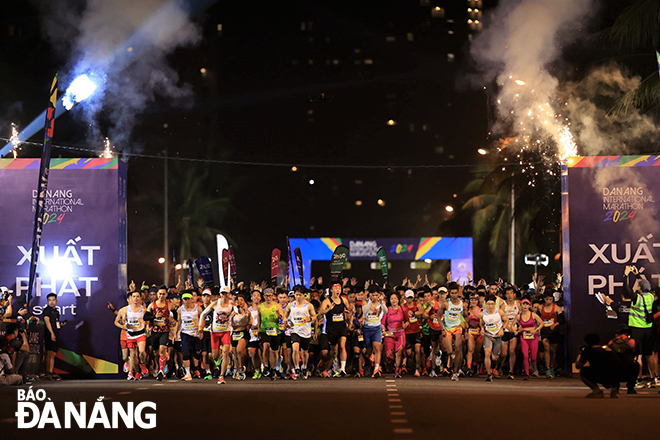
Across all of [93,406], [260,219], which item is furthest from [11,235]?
[260,219]

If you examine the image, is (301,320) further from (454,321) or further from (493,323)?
(493,323)

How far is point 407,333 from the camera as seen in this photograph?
19.3m

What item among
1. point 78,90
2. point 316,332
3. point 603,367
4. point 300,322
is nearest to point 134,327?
point 300,322

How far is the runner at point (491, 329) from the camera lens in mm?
17812

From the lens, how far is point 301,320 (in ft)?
58.1

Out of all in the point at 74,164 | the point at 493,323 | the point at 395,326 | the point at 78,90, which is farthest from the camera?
the point at 78,90

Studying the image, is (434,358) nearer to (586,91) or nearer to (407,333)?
(407,333)

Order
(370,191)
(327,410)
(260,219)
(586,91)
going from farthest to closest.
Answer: (370,191) < (260,219) < (586,91) < (327,410)

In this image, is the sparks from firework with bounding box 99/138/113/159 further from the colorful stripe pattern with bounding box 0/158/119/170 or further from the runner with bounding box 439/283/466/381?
the runner with bounding box 439/283/466/381

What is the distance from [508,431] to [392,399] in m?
4.09

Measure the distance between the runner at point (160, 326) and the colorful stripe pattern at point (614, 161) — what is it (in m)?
9.95

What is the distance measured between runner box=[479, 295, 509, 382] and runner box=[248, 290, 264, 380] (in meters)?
5.01

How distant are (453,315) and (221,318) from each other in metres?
5.14

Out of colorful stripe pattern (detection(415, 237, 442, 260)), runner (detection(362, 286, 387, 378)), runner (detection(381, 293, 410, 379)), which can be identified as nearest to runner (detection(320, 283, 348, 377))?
runner (detection(362, 286, 387, 378))
